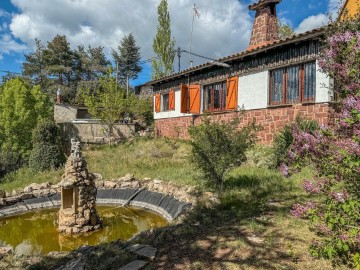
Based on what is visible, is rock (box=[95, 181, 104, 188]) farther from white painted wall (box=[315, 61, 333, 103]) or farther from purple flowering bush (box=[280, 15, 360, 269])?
purple flowering bush (box=[280, 15, 360, 269])

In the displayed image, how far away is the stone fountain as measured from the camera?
25.5 ft

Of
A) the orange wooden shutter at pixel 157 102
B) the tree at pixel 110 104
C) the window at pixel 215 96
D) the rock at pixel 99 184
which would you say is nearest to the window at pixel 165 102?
the orange wooden shutter at pixel 157 102

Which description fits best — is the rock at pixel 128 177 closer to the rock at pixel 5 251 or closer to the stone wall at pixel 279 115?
the stone wall at pixel 279 115

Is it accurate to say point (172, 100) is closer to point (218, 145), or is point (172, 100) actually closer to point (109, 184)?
point (109, 184)

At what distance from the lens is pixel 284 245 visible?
4.18 m

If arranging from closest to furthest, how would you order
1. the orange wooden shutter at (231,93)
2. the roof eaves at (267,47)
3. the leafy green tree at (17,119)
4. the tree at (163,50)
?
the roof eaves at (267,47) → the orange wooden shutter at (231,93) → the leafy green tree at (17,119) → the tree at (163,50)

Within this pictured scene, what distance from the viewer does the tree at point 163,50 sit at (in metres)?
31.6

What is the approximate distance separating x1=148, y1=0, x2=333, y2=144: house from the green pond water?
3686mm

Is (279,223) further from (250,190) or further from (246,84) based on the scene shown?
(246,84)

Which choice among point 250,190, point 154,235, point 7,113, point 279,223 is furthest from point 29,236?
point 7,113

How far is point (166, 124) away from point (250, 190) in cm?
1306

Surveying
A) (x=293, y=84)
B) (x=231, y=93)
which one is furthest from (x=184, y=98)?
(x=293, y=84)

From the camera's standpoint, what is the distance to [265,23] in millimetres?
16297

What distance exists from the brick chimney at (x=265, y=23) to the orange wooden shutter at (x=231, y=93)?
3012 millimetres
